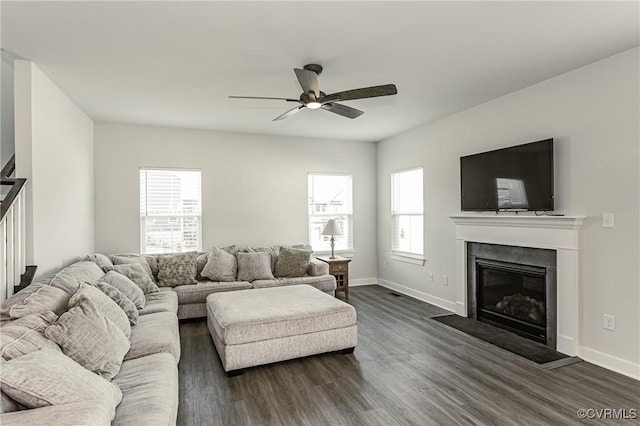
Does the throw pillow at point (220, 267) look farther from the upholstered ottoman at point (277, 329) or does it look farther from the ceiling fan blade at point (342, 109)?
the ceiling fan blade at point (342, 109)

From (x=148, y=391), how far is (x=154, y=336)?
0.87 m

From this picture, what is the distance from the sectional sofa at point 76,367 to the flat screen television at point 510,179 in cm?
368

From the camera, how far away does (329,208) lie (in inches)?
257

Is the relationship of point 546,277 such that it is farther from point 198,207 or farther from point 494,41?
point 198,207

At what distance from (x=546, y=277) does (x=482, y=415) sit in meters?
1.88

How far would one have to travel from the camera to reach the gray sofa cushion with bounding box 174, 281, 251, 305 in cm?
457

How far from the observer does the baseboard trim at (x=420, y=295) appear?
4.99 meters

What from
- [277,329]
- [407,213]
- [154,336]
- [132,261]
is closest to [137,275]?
[132,261]

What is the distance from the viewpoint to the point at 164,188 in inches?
215

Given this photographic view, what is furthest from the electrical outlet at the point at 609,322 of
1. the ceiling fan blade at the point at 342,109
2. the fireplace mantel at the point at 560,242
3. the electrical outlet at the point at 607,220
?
the ceiling fan blade at the point at 342,109

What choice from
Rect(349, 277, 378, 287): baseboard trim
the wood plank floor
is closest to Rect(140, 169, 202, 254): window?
the wood plank floor

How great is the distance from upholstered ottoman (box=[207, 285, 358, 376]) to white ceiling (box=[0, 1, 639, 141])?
7.39 ft

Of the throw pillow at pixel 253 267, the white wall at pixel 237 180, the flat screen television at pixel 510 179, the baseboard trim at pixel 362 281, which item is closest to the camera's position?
the flat screen television at pixel 510 179

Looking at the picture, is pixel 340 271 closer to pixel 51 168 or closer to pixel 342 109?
pixel 342 109
